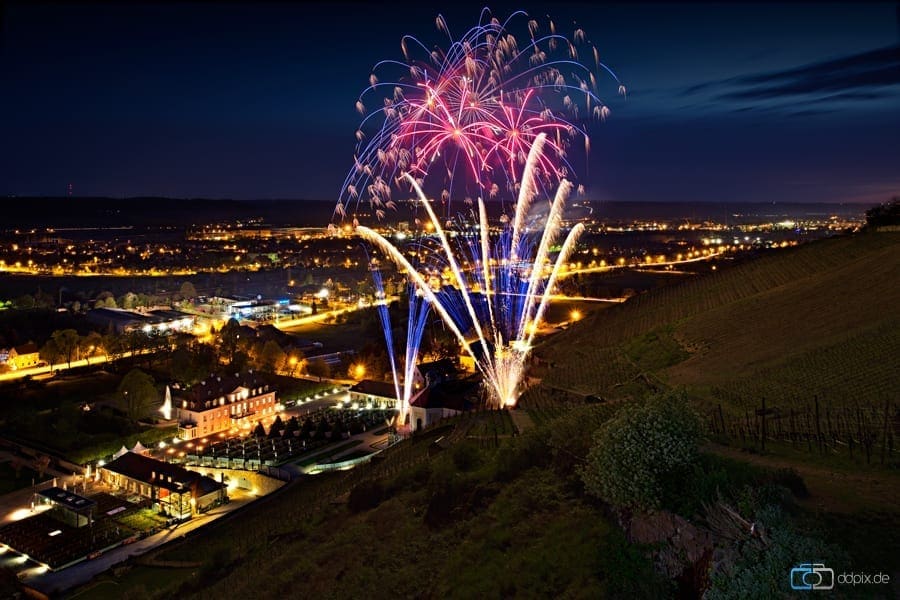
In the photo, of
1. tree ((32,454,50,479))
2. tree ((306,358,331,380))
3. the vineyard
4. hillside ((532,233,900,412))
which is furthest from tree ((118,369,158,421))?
the vineyard

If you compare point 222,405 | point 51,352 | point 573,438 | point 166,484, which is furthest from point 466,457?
point 51,352

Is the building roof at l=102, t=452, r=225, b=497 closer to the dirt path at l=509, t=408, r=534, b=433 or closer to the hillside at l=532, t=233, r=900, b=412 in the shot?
the dirt path at l=509, t=408, r=534, b=433

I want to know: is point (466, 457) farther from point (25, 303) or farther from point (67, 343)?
point (25, 303)

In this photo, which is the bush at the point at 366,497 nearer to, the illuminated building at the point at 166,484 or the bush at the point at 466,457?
the bush at the point at 466,457

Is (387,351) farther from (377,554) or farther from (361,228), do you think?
(377,554)

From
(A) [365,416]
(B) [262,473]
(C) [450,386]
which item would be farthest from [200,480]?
(C) [450,386]

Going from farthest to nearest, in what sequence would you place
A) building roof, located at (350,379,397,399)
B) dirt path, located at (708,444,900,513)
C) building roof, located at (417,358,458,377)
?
building roof, located at (417,358,458,377)
building roof, located at (350,379,397,399)
dirt path, located at (708,444,900,513)
